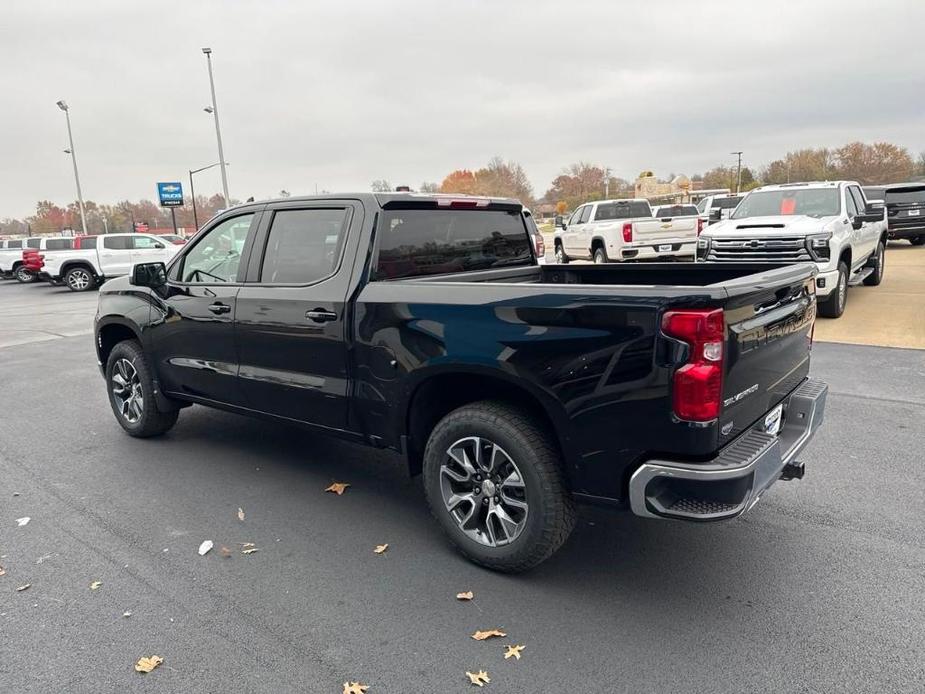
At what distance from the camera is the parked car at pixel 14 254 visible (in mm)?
27719

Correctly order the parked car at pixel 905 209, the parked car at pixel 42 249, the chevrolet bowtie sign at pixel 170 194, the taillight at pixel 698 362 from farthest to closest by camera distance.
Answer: the chevrolet bowtie sign at pixel 170 194
the parked car at pixel 42 249
the parked car at pixel 905 209
the taillight at pixel 698 362

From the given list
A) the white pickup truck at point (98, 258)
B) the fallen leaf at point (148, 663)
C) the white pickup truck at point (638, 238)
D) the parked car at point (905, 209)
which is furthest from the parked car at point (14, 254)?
the parked car at point (905, 209)

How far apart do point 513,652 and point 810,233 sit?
8.37 metres

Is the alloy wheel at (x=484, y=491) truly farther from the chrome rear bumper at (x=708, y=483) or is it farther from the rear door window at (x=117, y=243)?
the rear door window at (x=117, y=243)

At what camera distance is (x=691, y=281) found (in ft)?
13.9

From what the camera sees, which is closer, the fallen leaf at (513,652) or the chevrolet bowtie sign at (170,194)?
the fallen leaf at (513,652)

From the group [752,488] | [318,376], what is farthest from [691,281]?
[318,376]

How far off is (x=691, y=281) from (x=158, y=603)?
11.6 ft

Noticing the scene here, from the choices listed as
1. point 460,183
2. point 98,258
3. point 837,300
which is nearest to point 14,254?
point 98,258

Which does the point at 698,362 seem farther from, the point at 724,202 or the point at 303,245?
the point at 724,202

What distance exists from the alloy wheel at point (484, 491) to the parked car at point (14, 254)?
29.5 m

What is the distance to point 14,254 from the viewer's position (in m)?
28.1

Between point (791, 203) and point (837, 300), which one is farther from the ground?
point (791, 203)

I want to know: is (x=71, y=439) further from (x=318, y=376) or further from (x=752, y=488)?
(x=752, y=488)
